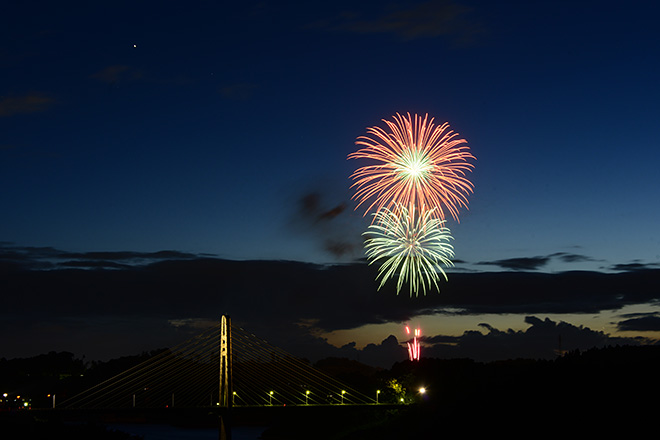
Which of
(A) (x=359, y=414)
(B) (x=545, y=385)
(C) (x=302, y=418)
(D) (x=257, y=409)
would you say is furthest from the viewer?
(C) (x=302, y=418)

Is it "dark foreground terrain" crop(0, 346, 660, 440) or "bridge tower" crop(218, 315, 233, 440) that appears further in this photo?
"bridge tower" crop(218, 315, 233, 440)

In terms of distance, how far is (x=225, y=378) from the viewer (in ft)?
298

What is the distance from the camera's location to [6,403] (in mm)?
101625

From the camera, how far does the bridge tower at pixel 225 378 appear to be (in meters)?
88.2

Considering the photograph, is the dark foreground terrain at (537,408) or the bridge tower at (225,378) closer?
the dark foreground terrain at (537,408)

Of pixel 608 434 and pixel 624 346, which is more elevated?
pixel 624 346

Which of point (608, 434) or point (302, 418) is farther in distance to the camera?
point (302, 418)

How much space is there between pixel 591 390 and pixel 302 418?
105105 mm

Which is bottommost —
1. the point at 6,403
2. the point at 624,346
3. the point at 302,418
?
the point at 302,418

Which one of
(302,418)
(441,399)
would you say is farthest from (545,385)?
(302,418)

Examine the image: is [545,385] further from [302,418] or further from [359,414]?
[302,418]

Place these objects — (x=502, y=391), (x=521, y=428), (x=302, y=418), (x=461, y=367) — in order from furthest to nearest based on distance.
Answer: (x=302, y=418) < (x=461, y=367) < (x=502, y=391) < (x=521, y=428)

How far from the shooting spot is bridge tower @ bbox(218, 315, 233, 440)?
3474 inches

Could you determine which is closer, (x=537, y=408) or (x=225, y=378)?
(x=537, y=408)
